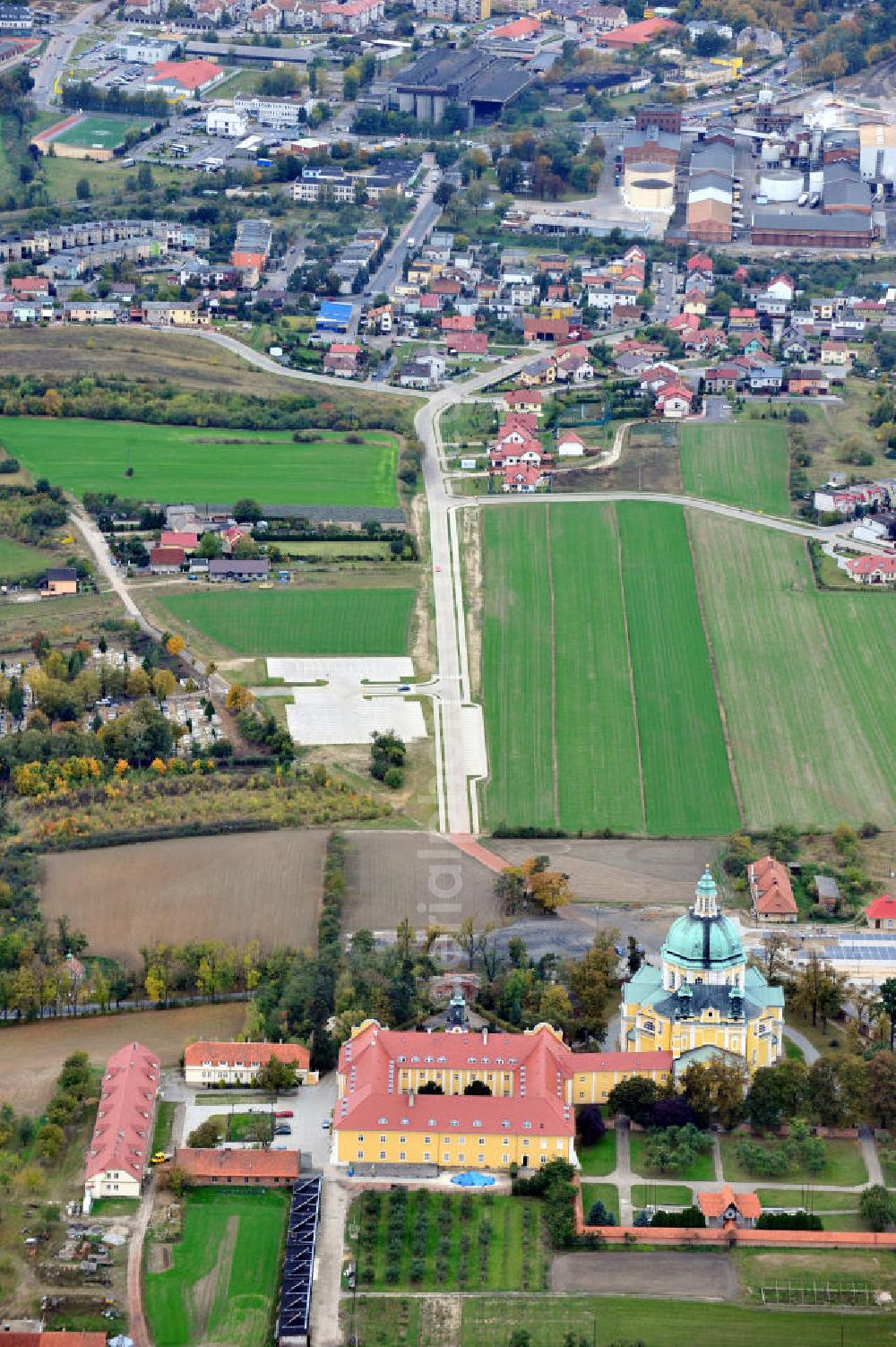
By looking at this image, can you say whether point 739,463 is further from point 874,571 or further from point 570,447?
point 874,571

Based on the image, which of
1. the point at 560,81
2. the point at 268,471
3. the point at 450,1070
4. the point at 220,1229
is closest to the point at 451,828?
the point at 450,1070

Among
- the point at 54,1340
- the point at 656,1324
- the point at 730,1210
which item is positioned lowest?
the point at 54,1340

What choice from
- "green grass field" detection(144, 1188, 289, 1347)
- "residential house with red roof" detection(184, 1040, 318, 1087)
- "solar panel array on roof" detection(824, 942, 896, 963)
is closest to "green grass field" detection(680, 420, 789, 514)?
"solar panel array on roof" detection(824, 942, 896, 963)

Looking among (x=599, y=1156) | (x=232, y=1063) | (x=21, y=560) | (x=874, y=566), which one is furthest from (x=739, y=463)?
(x=599, y=1156)

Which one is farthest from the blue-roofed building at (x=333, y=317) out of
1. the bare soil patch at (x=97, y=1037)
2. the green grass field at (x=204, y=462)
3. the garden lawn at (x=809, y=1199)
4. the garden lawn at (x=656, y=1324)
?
the garden lawn at (x=656, y=1324)

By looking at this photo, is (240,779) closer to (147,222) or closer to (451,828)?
(451,828)

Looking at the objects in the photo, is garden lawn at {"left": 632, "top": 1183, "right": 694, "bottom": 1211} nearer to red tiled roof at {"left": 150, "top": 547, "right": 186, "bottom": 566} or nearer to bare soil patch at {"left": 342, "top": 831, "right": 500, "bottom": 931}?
bare soil patch at {"left": 342, "top": 831, "right": 500, "bottom": 931}
